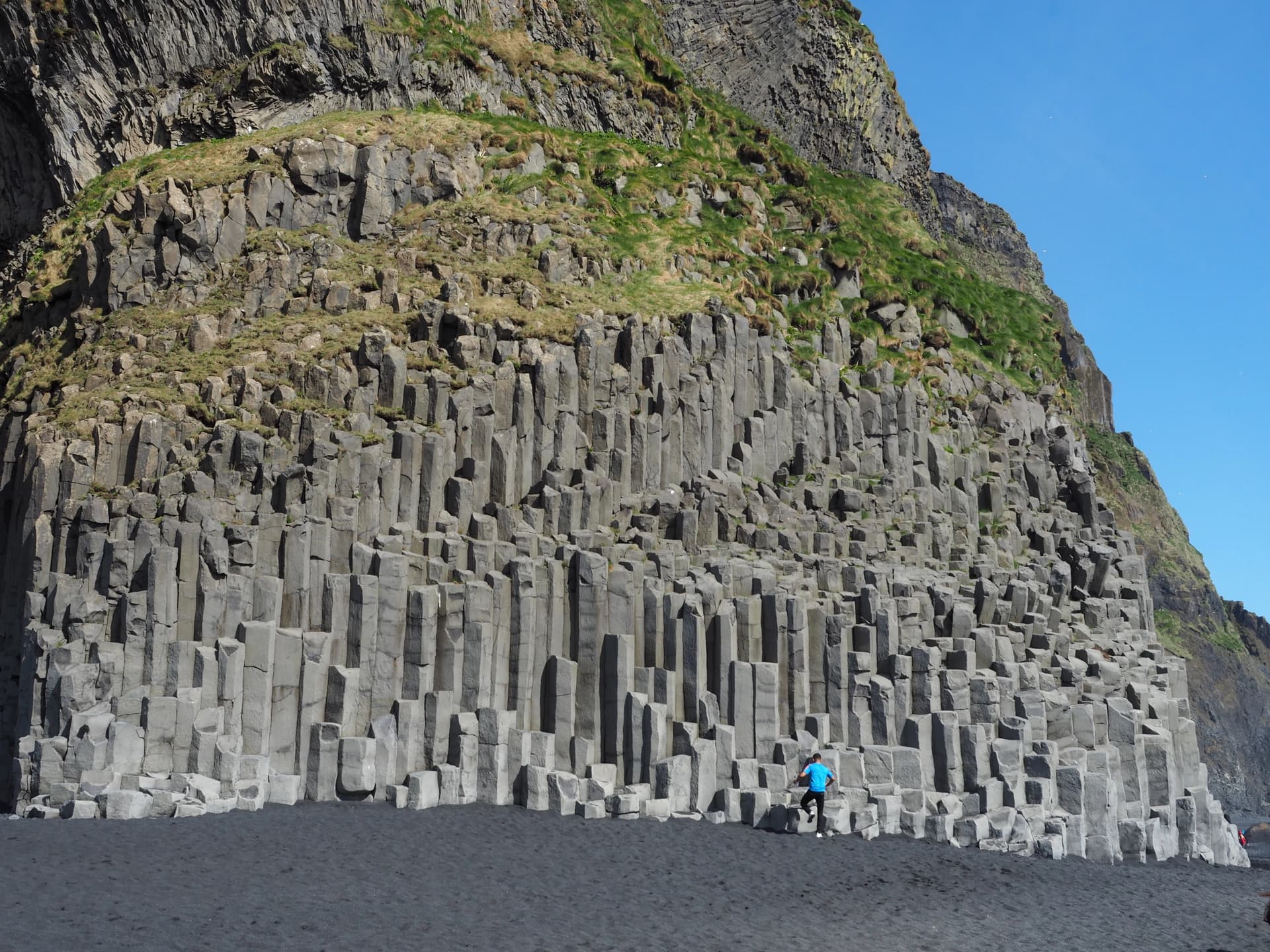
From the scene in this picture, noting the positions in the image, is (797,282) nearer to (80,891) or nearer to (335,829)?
(335,829)

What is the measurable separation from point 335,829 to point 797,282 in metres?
20.0

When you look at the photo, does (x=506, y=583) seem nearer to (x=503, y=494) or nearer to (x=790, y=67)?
(x=503, y=494)

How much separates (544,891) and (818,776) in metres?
5.49

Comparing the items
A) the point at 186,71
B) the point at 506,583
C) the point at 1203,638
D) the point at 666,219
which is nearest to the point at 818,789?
the point at 506,583

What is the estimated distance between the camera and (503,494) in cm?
2331

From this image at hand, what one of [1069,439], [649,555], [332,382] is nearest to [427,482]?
[332,382]

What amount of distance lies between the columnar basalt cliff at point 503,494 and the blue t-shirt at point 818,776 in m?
0.94

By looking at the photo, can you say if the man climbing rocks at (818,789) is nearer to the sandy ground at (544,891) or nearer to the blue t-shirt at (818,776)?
the blue t-shirt at (818,776)

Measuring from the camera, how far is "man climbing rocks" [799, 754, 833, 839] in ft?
63.1

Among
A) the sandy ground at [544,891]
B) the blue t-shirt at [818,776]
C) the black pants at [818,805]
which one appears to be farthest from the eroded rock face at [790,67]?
the sandy ground at [544,891]

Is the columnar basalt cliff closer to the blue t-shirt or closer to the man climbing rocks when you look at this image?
the man climbing rocks

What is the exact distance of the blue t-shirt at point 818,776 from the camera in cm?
1923

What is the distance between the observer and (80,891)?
44.8 feet

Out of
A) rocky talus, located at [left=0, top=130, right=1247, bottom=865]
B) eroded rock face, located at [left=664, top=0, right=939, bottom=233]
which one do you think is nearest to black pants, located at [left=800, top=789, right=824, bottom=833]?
rocky talus, located at [left=0, top=130, right=1247, bottom=865]
